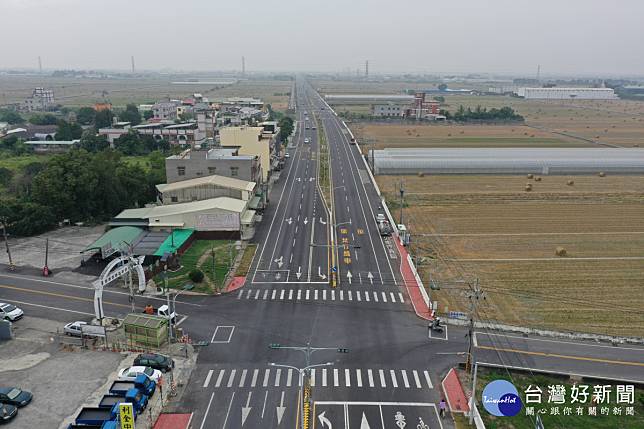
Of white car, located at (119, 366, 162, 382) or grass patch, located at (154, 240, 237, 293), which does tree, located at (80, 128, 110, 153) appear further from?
white car, located at (119, 366, 162, 382)

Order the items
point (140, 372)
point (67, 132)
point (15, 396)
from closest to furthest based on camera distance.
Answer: point (15, 396) → point (140, 372) → point (67, 132)

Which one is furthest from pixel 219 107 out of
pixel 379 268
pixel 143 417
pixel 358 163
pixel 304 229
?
pixel 143 417

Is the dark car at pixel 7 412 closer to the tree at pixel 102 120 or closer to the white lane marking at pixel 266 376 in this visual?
the white lane marking at pixel 266 376

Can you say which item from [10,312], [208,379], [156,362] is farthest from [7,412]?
[10,312]

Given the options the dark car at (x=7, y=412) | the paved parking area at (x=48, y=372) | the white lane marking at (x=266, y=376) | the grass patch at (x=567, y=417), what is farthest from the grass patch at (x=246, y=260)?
the grass patch at (x=567, y=417)

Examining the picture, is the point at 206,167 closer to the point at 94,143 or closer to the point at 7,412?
the point at 7,412

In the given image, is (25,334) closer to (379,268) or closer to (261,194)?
(379,268)
